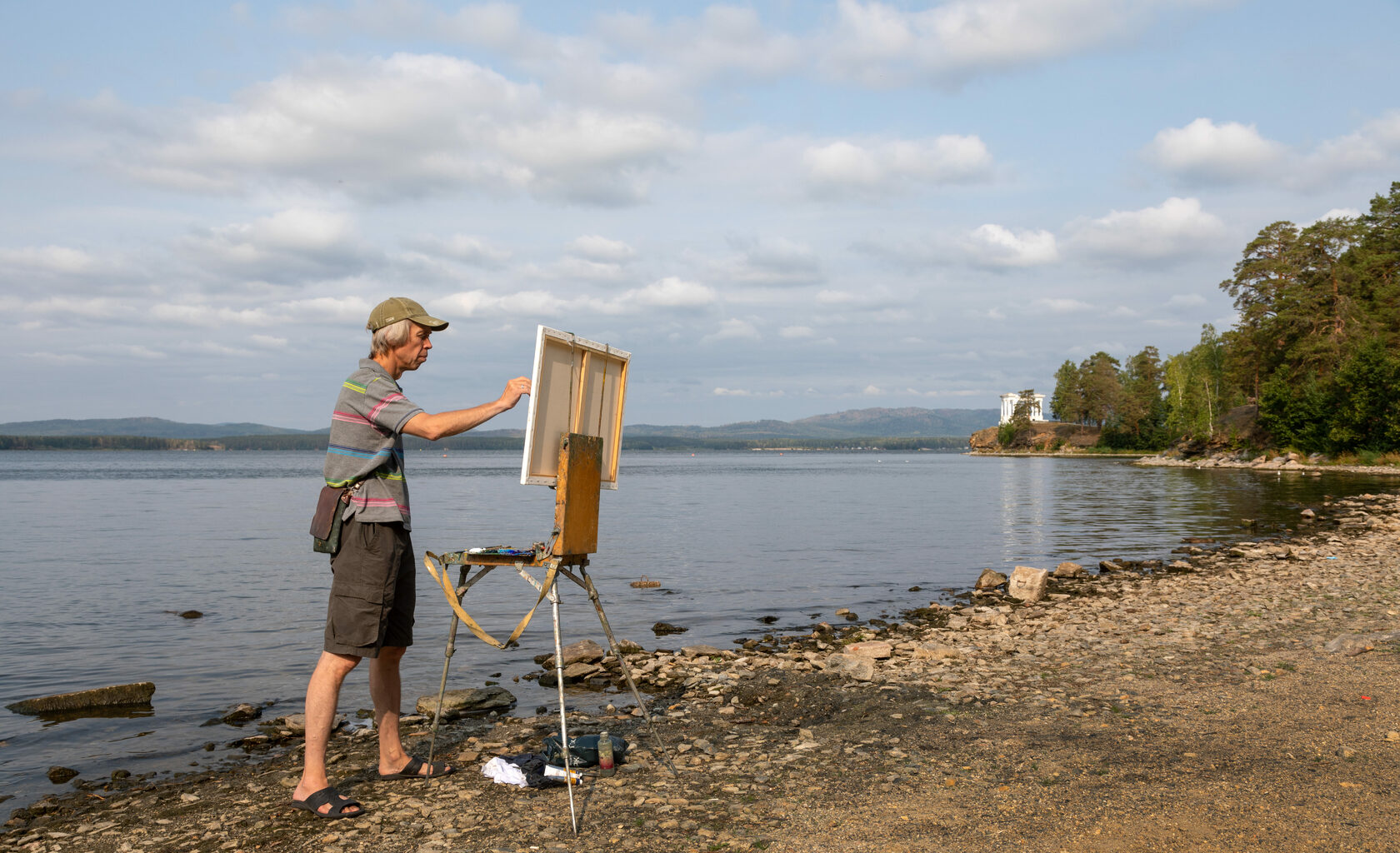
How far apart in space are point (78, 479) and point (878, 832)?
103 meters

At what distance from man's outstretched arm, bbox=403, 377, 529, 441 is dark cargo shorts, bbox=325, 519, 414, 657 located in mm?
718

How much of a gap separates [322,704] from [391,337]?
7.62 feet

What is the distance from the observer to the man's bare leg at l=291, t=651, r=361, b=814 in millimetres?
5371

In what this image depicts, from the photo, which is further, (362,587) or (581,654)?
(581,654)

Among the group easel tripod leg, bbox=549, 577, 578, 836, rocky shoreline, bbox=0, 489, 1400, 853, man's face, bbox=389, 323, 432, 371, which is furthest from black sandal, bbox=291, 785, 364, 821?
man's face, bbox=389, 323, 432, 371

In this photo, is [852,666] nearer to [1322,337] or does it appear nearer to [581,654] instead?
[581,654]

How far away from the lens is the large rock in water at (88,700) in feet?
32.9

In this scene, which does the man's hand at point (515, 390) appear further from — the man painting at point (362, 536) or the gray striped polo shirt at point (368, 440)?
the gray striped polo shirt at point (368, 440)

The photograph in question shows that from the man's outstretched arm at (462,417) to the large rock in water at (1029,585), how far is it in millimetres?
13044

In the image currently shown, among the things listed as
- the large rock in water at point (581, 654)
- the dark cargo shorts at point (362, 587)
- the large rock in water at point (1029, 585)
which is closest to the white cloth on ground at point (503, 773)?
the dark cargo shorts at point (362, 587)

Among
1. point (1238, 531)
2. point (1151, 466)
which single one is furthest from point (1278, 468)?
point (1238, 531)

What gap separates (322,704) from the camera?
17.7 feet

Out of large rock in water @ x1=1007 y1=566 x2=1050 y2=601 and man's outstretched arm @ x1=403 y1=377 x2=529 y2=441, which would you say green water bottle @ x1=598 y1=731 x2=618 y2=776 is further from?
large rock in water @ x1=1007 y1=566 x2=1050 y2=601

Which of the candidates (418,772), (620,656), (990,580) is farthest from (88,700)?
(990,580)
